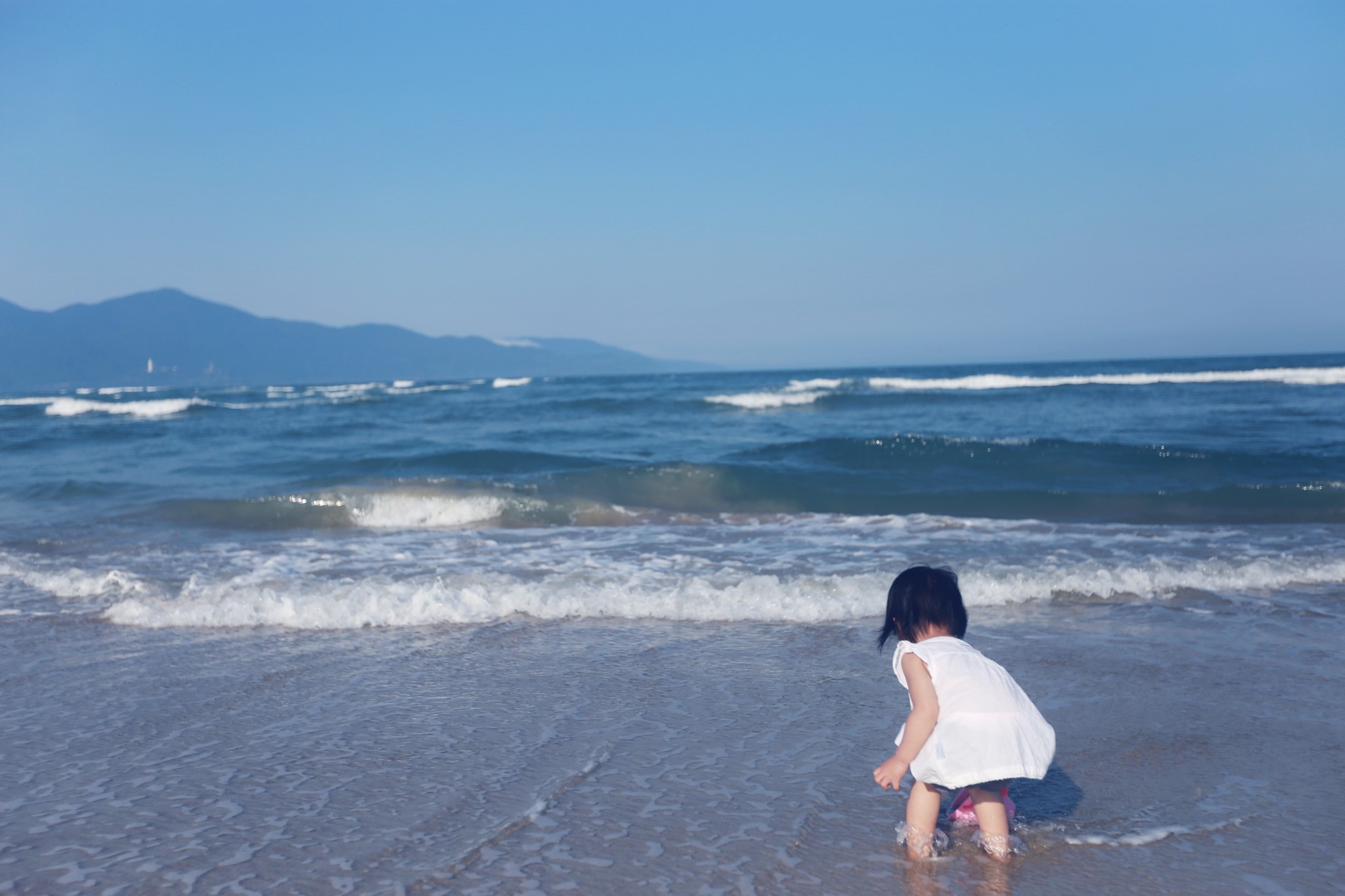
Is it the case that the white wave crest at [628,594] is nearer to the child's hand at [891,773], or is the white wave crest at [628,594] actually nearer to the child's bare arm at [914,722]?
the child's bare arm at [914,722]

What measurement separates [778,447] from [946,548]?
25.3 ft

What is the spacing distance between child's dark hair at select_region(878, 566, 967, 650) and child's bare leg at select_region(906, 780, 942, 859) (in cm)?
43

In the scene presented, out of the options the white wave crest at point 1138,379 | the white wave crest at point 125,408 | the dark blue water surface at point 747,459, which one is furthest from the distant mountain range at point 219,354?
the dark blue water surface at point 747,459

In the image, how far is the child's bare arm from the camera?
231 centimetres

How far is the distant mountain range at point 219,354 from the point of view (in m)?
126

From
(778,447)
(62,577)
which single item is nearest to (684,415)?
(778,447)

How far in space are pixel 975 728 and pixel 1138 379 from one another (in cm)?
4231

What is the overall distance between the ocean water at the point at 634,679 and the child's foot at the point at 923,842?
1.6 inches

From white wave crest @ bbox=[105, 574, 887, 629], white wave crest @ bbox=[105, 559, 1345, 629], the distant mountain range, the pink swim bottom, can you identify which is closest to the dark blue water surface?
white wave crest @ bbox=[105, 559, 1345, 629]

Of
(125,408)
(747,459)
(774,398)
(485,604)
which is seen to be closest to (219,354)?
(125,408)

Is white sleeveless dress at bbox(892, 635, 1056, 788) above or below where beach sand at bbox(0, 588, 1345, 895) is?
above

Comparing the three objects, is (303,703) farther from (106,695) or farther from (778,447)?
(778,447)

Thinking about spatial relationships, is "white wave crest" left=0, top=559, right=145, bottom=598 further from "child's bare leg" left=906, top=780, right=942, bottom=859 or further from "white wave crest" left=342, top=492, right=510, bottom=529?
"child's bare leg" left=906, top=780, right=942, bottom=859

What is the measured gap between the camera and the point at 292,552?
770 centimetres
